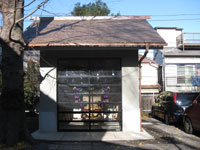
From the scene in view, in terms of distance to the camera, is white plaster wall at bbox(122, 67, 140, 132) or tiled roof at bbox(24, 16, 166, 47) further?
white plaster wall at bbox(122, 67, 140, 132)

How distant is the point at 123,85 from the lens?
29.4 feet

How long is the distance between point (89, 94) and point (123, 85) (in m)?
1.44

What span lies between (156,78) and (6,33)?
19844 mm

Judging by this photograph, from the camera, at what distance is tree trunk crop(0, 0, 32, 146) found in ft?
19.4

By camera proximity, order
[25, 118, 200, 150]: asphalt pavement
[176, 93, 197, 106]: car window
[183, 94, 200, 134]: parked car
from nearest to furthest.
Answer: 1. [25, 118, 200, 150]: asphalt pavement
2. [183, 94, 200, 134]: parked car
3. [176, 93, 197, 106]: car window

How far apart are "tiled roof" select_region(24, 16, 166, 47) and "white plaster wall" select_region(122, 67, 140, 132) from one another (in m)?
1.38

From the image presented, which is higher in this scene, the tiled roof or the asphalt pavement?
the tiled roof

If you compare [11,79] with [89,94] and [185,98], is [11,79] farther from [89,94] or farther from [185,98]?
[185,98]

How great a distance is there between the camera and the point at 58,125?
29.5ft

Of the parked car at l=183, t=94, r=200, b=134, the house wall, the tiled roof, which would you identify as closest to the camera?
the tiled roof

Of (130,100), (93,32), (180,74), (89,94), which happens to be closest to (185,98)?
(130,100)

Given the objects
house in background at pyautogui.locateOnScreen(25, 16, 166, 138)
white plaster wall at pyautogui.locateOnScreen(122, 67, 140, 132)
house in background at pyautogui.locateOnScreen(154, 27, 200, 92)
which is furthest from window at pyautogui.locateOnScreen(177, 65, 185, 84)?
white plaster wall at pyautogui.locateOnScreen(122, 67, 140, 132)

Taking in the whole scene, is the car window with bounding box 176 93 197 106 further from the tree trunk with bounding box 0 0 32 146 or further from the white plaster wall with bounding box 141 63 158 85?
the white plaster wall with bounding box 141 63 158 85

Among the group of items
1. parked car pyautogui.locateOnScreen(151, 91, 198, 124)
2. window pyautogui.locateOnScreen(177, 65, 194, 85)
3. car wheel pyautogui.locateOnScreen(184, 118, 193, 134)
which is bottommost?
car wheel pyautogui.locateOnScreen(184, 118, 193, 134)
